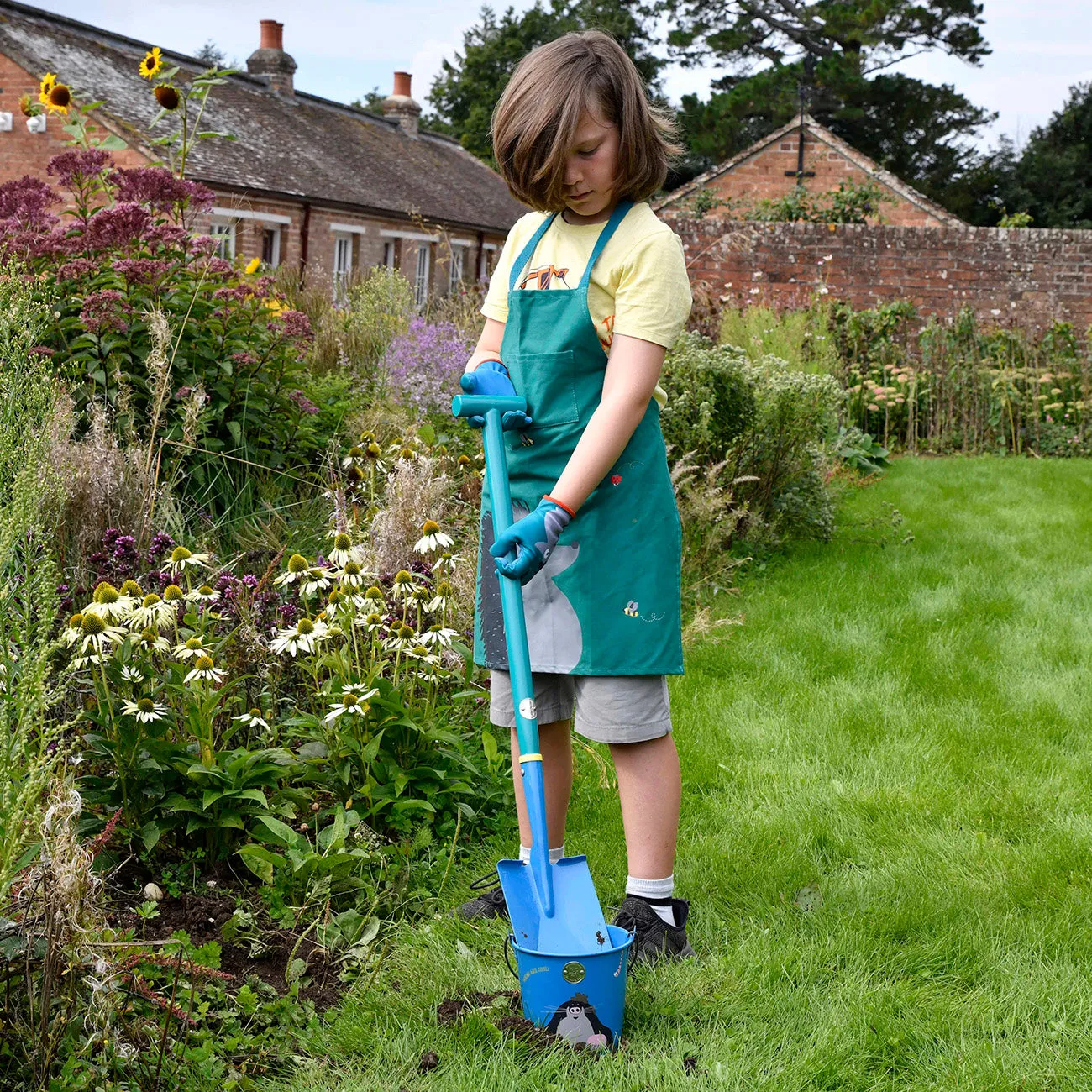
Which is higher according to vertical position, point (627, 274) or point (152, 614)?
point (627, 274)

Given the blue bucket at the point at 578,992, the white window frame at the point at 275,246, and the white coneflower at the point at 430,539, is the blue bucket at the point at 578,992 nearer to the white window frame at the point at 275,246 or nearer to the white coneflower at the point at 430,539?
the white coneflower at the point at 430,539

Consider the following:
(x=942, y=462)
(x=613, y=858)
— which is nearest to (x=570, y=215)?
(x=613, y=858)

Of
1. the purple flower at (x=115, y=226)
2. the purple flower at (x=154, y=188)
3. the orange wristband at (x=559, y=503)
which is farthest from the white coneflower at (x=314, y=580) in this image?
the purple flower at (x=154, y=188)

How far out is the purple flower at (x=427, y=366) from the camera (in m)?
5.99

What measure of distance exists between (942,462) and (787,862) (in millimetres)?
7010

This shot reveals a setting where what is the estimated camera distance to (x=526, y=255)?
94.4 inches

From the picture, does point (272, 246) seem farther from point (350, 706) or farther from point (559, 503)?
point (559, 503)

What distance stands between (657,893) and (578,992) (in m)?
0.42

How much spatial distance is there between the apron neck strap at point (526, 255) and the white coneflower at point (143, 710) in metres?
1.20

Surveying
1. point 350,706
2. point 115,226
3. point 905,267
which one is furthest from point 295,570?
point 905,267

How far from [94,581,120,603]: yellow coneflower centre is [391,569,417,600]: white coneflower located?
76 centimetres

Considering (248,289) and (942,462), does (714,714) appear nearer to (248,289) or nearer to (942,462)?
(248,289)

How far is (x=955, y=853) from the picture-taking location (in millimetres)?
2857

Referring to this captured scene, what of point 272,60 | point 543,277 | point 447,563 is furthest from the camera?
point 272,60
